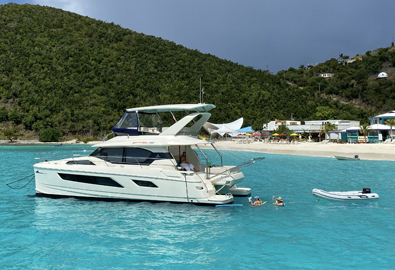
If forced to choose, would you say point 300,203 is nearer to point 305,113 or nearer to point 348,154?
point 348,154

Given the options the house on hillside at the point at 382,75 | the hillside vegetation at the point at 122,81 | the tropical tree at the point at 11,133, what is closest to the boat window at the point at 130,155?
the hillside vegetation at the point at 122,81

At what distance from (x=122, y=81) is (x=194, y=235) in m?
99.0

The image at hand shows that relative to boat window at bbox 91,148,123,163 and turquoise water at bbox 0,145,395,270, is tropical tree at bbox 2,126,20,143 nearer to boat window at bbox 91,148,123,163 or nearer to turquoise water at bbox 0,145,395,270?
turquoise water at bbox 0,145,395,270

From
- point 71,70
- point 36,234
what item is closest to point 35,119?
point 71,70

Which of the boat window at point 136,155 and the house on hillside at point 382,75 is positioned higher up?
the house on hillside at point 382,75

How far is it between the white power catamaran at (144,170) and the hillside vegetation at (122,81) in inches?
2546

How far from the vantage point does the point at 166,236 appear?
348 inches

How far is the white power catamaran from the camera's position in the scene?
11.1 metres

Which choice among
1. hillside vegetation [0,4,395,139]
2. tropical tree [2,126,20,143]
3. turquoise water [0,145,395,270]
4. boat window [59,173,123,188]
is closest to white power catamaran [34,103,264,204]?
boat window [59,173,123,188]

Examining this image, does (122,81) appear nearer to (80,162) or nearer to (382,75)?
(80,162)

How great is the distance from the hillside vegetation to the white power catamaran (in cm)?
6468

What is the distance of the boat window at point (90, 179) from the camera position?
1166 centimetres

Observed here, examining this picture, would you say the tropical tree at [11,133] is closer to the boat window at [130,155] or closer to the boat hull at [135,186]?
the boat hull at [135,186]

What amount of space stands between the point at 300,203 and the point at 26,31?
126302 millimetres
